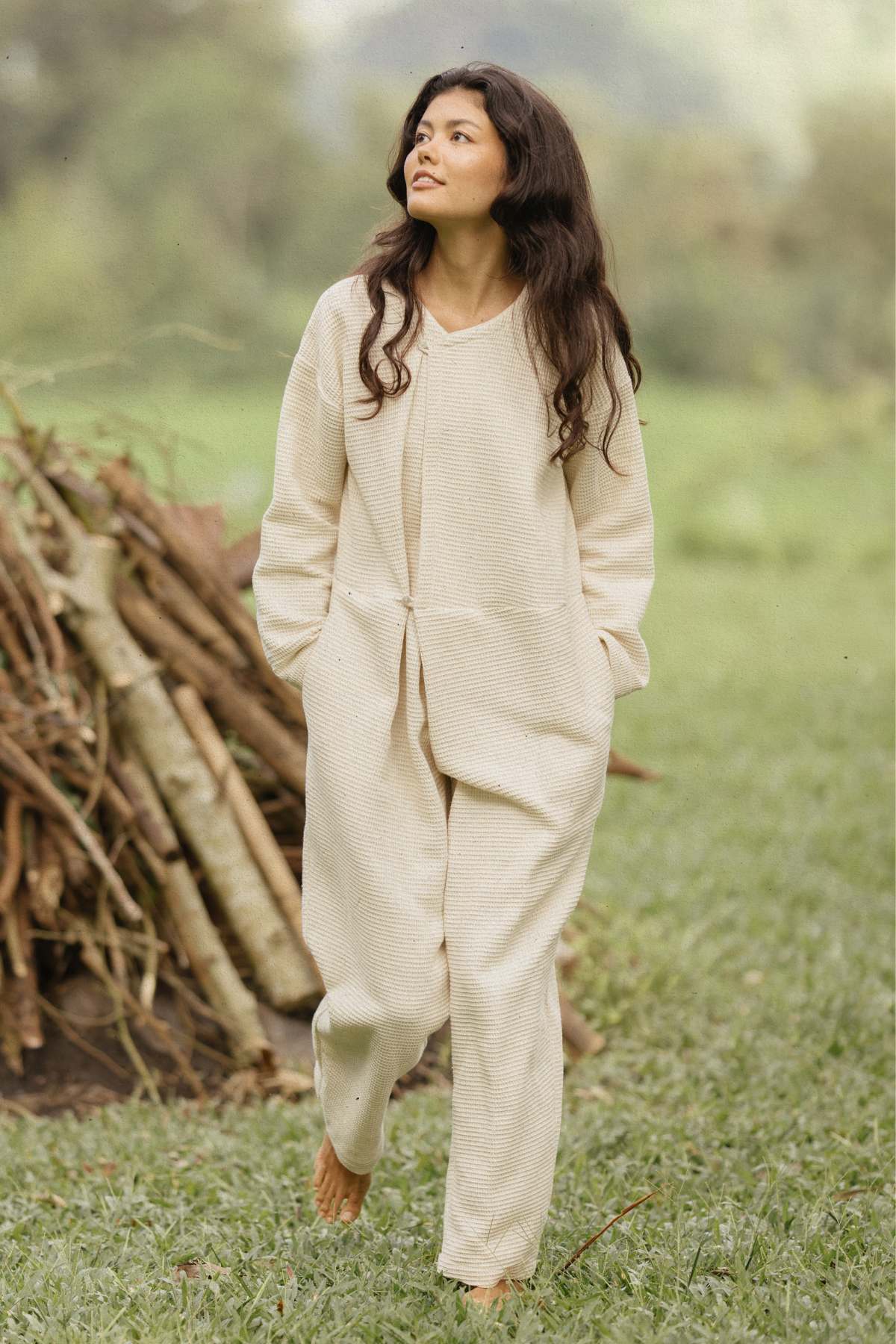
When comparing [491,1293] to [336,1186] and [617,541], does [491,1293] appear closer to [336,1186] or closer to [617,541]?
[336,1186]

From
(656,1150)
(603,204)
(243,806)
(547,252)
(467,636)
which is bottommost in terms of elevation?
(603,204)

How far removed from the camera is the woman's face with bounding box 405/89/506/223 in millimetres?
2367

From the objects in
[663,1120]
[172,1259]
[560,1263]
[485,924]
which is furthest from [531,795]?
[663,1120]

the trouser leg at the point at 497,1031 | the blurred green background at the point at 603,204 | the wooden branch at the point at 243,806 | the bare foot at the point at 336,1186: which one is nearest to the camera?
the trouser leg at the point at 497,1031

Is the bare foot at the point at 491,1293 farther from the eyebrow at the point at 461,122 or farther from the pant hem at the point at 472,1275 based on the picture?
the eyebrow at the point at 461,122

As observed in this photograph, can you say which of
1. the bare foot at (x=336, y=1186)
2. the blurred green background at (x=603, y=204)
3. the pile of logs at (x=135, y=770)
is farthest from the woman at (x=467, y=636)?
Result: the blurred green background at (x=603, y=204)

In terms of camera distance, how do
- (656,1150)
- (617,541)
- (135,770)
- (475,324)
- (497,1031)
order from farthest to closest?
1. (135,770)
2. (656,1150)
3. (617,541)
4. (475,324)
5. (497,1031)

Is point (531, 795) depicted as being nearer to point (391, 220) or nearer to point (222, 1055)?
point (391, 220)

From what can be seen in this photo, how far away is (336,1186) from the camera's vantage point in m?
2.66

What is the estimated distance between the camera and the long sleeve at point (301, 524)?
250 cm

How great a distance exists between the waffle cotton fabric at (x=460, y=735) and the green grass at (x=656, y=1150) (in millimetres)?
253

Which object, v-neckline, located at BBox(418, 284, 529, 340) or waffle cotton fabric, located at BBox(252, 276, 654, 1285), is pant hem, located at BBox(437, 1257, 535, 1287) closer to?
waffle cotton fabric, located at BBox(252, 276, 654, 1285)

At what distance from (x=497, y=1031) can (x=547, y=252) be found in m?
1.13

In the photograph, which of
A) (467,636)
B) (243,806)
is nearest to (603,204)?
(243,806)
